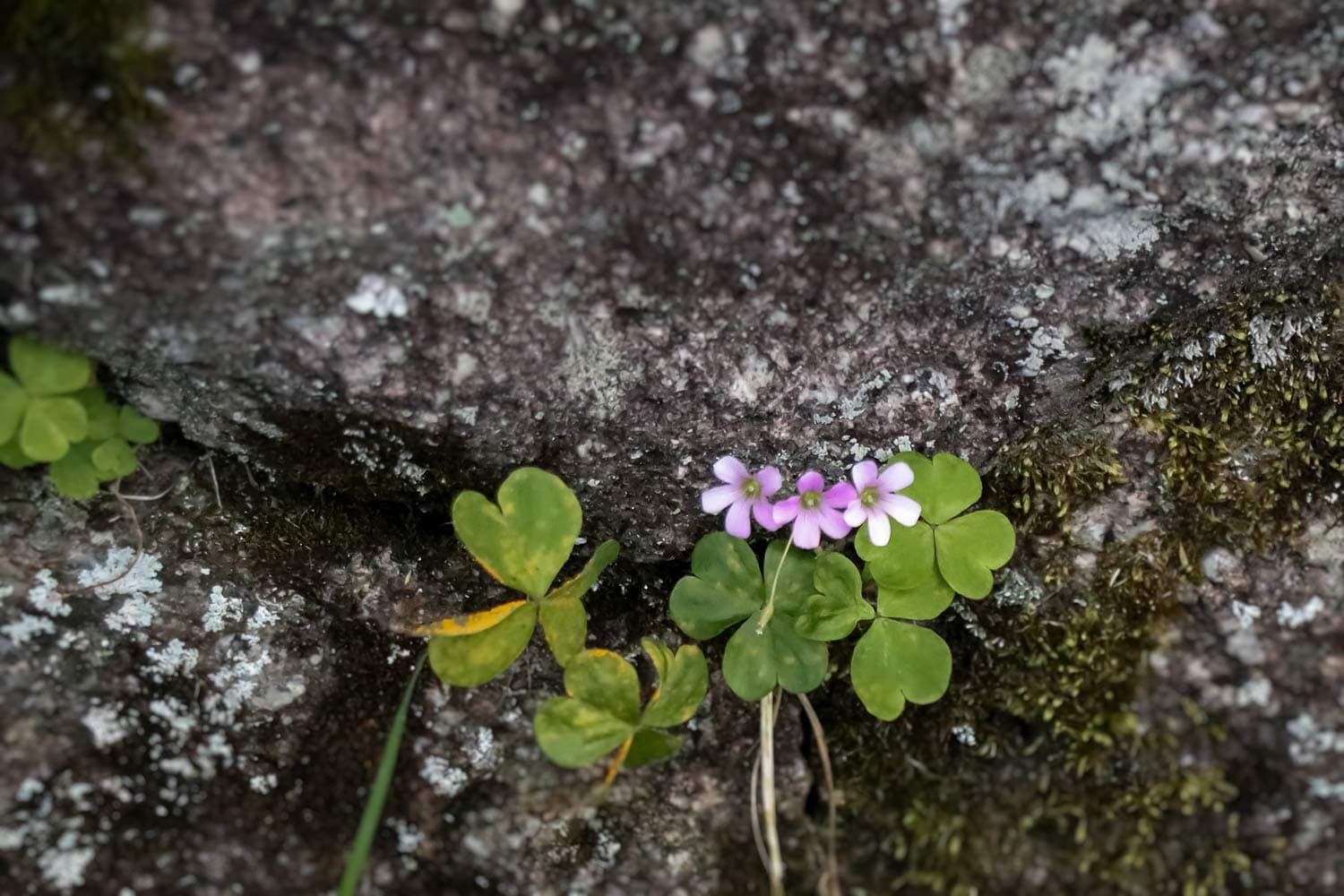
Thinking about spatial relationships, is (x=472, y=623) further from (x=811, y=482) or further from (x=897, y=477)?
(x=897, y=477)

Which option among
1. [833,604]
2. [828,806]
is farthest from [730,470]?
[828,806]

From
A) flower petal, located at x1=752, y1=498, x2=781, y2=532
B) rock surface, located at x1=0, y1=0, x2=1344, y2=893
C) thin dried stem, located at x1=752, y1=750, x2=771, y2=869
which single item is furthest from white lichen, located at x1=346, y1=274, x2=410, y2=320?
thin dried stem, located at x1=752, y1=750, x2=771, y2=869

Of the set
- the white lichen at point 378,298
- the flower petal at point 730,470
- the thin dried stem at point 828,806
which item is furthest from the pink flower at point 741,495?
the white lichen at point 378,298

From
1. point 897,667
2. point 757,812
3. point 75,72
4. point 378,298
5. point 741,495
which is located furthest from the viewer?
point 757,812

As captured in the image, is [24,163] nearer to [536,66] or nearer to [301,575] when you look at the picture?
[536,66]

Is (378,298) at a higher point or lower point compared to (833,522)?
higher

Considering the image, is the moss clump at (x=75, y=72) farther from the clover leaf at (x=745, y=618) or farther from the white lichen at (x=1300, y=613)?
the white lichen at (x=1300, y=613)

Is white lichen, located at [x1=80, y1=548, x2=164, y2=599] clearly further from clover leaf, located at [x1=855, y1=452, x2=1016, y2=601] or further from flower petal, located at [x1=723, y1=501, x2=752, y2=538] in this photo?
clover leaf, located at [x1=855, y1=452, x2=1016, y2=601]
